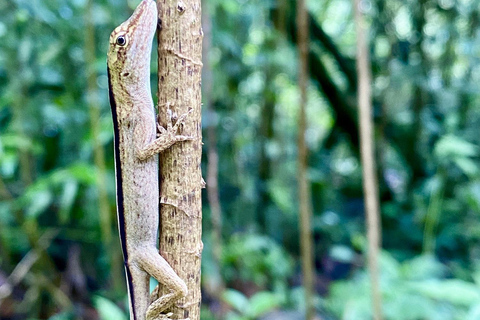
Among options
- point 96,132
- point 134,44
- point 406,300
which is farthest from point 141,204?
point 406,300

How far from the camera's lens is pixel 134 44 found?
80.5 inches

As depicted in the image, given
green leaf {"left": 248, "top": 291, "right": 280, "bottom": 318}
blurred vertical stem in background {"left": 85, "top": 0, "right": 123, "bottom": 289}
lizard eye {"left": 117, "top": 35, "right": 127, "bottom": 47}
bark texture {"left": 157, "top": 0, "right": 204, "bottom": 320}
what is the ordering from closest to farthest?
bark texture {"left": 157, "top": 0, "right": 204, "bottom": 320} → lizard eye {"left": 117, "top": 35, "right": 127, "bottom": 47} → green leaf {"left": 248, "top": 291, "right": 280, "bottom": 318} → blurred vertical stem in background {"left": 85, "top": 0, "right": 123, "bottom": 289}

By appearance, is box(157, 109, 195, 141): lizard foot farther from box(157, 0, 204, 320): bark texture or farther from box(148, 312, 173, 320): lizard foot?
box(148, 312, 173, 320): lizard foot

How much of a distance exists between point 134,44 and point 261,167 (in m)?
4.07

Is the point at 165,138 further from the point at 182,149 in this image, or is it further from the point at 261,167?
the point at 261,167

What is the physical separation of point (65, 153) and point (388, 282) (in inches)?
148

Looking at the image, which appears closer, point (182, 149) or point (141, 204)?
point (182, 149)

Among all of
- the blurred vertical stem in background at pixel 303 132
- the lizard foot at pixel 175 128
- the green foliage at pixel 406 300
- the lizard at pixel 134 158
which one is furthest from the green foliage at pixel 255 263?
the lizard foot at pixel 175 128

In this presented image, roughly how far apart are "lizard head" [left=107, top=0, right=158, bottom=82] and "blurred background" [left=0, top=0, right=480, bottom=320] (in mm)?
937

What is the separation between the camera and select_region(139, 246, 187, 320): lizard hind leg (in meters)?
1.76

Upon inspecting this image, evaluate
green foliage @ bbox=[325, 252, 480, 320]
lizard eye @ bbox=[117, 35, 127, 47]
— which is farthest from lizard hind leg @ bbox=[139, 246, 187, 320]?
green foliage @ bbox=[325, 252, 480, 320]

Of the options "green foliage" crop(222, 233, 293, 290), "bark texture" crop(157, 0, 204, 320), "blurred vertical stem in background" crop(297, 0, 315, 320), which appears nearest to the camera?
"bark texture" crop(157, 0, 204, 320)

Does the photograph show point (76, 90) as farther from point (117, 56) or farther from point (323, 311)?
point (323, 311)

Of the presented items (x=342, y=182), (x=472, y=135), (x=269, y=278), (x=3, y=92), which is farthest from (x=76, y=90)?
(x=472, y=135)
